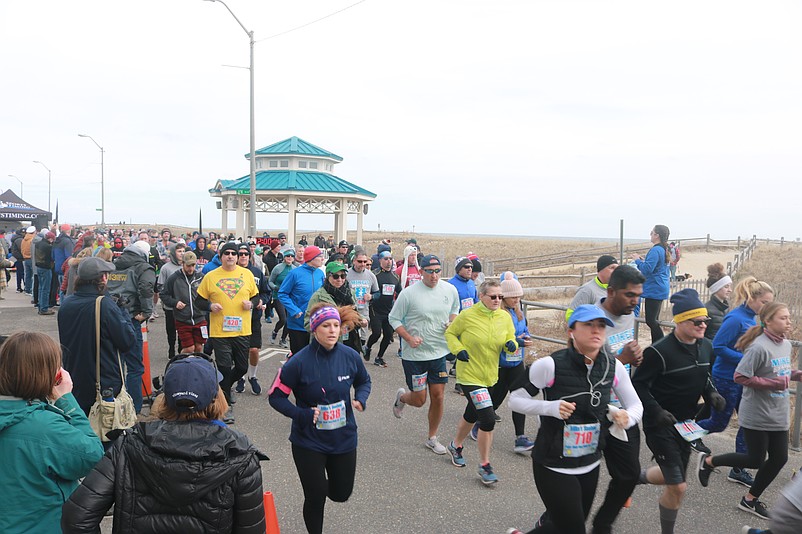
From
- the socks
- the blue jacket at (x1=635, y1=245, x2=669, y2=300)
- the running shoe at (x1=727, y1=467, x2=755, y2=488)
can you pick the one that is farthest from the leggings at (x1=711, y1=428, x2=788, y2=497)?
the blue jacket at (x1=635, y1=245, x2=669, y2=300)

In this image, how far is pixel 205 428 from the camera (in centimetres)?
233

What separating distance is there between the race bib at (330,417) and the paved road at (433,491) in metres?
1.10

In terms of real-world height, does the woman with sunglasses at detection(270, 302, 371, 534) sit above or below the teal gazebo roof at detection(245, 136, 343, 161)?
below

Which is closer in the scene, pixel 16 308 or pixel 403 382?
pixel 403 382

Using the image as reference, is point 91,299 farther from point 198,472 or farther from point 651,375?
point 651,375

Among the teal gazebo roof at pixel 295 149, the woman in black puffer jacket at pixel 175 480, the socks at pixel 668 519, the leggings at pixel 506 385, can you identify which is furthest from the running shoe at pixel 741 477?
the teal gazebo roof at pixel 295 149

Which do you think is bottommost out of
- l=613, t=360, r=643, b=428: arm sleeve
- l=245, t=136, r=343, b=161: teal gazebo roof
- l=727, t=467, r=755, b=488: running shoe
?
l=727, t=467, r=755, b=488: running shoe

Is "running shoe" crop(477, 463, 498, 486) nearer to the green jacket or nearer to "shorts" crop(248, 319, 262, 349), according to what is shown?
the green jacket

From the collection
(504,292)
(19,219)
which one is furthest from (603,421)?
(19,219)

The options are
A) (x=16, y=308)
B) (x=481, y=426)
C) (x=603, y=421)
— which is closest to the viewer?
(x=603, y=421)

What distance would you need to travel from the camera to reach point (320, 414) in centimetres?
391

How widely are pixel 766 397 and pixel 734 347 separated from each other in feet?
2.46

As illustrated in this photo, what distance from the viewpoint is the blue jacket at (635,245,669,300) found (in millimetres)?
8875

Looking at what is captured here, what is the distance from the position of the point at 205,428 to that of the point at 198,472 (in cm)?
19
